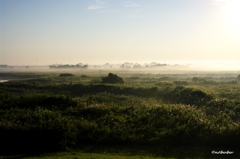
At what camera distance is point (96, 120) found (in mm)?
19750

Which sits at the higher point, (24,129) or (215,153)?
(24,129)

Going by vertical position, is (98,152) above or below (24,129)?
below

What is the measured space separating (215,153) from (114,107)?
451 inches

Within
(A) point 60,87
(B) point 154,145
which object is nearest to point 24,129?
(B) point 154,145

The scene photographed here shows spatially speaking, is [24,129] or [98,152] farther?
[24,129]

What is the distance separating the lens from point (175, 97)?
33.0 m

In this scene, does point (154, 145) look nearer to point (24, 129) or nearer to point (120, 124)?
point (120, 124)

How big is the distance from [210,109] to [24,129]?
1773 cm

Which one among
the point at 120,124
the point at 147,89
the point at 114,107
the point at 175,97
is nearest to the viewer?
the point at 120,124

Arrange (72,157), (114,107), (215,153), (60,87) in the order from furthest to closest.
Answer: (60,87), (114,107), (215,153), (72,157)

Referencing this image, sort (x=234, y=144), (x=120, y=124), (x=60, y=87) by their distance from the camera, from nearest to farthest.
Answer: (x=234, y=144) < (x=120, y=124) < (x=60, y=87)

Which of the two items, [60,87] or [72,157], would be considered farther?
[60,87]

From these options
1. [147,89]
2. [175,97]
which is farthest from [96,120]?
[147,89]

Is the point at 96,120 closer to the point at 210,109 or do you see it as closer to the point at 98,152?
the point at 98,152
